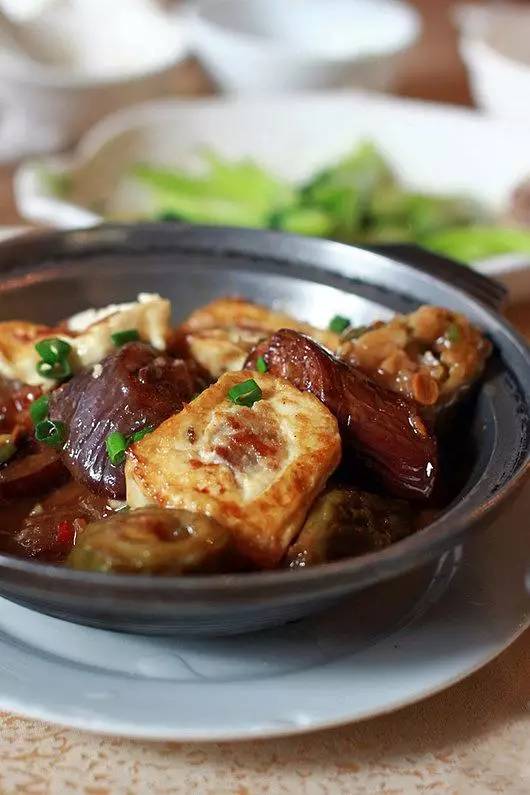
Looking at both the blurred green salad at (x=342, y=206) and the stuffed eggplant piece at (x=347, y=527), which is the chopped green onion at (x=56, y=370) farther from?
the blurred green salad at (x=342, y=206)

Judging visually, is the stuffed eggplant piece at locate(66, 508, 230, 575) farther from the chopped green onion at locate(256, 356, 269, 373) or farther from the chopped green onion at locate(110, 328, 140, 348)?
the chopped green onion at locate(110, 328, 140, 348)

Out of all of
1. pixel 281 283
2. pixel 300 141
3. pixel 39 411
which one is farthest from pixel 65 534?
pixel 300 141

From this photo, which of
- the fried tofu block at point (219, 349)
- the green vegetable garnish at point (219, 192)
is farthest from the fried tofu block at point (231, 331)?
the green vegetable garnish at point (219, 192)

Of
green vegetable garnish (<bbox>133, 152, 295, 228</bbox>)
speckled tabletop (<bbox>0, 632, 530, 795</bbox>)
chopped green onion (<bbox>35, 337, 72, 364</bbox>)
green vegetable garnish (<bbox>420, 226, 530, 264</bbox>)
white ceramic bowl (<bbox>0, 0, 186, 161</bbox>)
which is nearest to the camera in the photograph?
speckled tabletop (<bbox>0, 632, 530, 795</bbox>)

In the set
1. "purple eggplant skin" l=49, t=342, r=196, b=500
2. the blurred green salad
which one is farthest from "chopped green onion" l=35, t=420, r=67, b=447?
the blurred green salad

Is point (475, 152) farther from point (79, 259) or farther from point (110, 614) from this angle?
point (110, 614)

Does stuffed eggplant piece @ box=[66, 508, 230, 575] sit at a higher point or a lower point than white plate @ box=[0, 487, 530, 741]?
higher

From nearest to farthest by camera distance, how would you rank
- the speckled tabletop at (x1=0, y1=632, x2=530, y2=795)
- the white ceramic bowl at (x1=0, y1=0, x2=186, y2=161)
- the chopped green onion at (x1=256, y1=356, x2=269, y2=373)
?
1. the speckled tabletop at (x1=0, y1=632, x2=530, y2=795)
2. the chopped green onion at (x1=256, y1=356, x2=269, y2=373)
3. the white ceramic bowl at (x1=0, y1=0, x2=186, y2=161)
